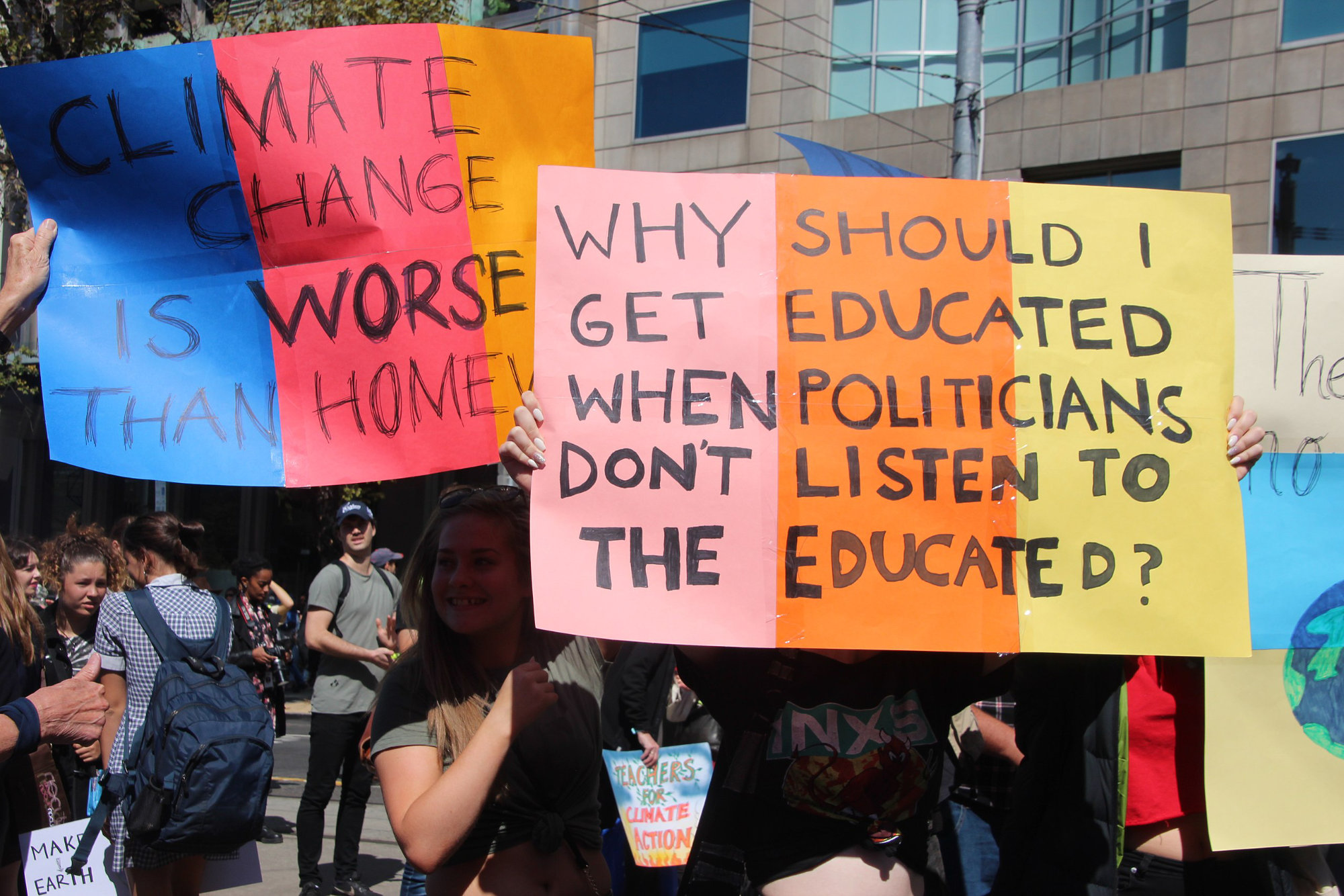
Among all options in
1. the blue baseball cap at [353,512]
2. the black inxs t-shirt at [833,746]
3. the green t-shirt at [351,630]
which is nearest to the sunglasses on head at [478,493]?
the black inxs t-shirt at [833,746]

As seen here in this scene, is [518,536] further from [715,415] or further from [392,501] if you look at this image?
[392,501]

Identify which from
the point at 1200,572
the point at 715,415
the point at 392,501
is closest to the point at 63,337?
the point at 715,415

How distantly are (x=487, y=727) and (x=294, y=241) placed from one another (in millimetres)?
1302

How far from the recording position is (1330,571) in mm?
2535

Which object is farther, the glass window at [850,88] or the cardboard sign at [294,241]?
the glass window at [850,88]

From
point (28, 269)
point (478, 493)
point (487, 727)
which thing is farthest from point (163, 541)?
point (487, 727)

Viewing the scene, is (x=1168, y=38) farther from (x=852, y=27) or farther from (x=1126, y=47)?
(x=852, y=27)

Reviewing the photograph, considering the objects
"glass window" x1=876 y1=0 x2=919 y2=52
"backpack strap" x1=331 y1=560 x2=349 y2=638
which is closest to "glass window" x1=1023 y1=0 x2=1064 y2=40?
"glass window" x1=876 y1=0 x2=919 y2=52

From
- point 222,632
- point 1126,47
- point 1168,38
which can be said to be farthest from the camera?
point 1126,47

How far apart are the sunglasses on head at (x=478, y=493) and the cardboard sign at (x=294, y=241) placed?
80 mm

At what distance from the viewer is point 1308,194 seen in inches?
455

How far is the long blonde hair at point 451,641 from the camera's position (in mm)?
2303

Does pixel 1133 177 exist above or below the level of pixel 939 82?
below

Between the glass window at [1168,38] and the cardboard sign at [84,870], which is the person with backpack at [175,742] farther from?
the glass window at [1168,38]
